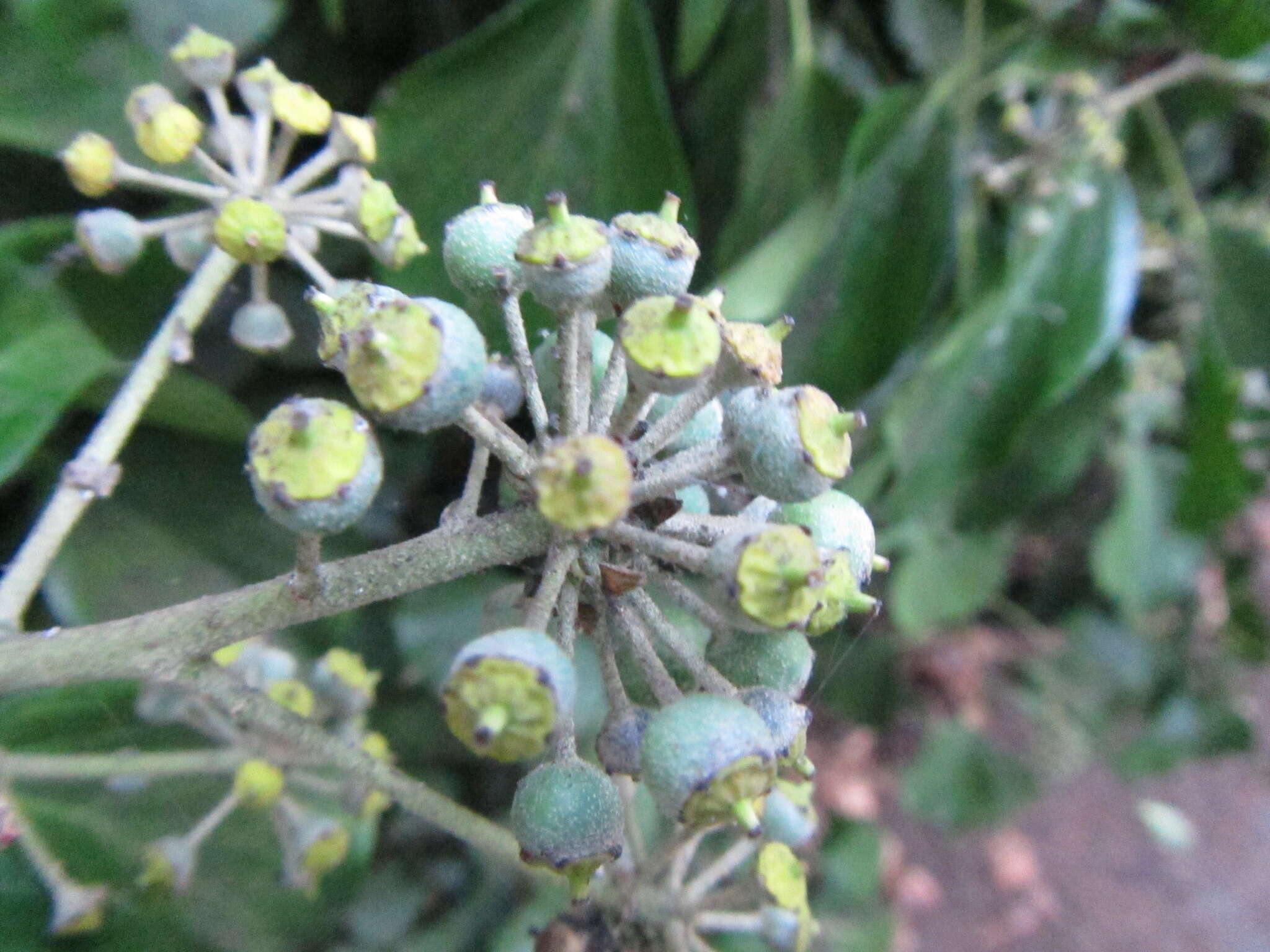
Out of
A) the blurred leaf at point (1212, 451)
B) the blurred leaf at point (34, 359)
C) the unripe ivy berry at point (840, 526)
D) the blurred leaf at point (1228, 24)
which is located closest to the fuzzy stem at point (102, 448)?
the blurred leaf at point (34, 359)

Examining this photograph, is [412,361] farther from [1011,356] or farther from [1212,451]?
[1212,451]

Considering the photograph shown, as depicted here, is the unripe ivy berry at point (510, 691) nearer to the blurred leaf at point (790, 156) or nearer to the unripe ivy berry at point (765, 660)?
the unripe ivy berry at point (765, 660)

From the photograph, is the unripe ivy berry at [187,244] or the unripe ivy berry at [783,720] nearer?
the unripe ivy berry at [783,720]

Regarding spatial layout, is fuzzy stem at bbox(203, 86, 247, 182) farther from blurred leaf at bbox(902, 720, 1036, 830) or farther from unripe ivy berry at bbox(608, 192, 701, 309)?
blurred leaf at bbox(902, 720, 1036, 830)

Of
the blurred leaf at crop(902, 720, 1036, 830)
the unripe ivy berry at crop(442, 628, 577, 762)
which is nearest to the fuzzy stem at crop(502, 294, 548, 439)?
the unripe ivy berry at crop(442, 628, 577, 762)

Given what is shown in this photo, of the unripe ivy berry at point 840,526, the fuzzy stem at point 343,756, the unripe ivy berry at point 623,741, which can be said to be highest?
the unripe ivy berry at point 840,526

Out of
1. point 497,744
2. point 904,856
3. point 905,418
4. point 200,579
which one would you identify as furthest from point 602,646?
point 904,856
